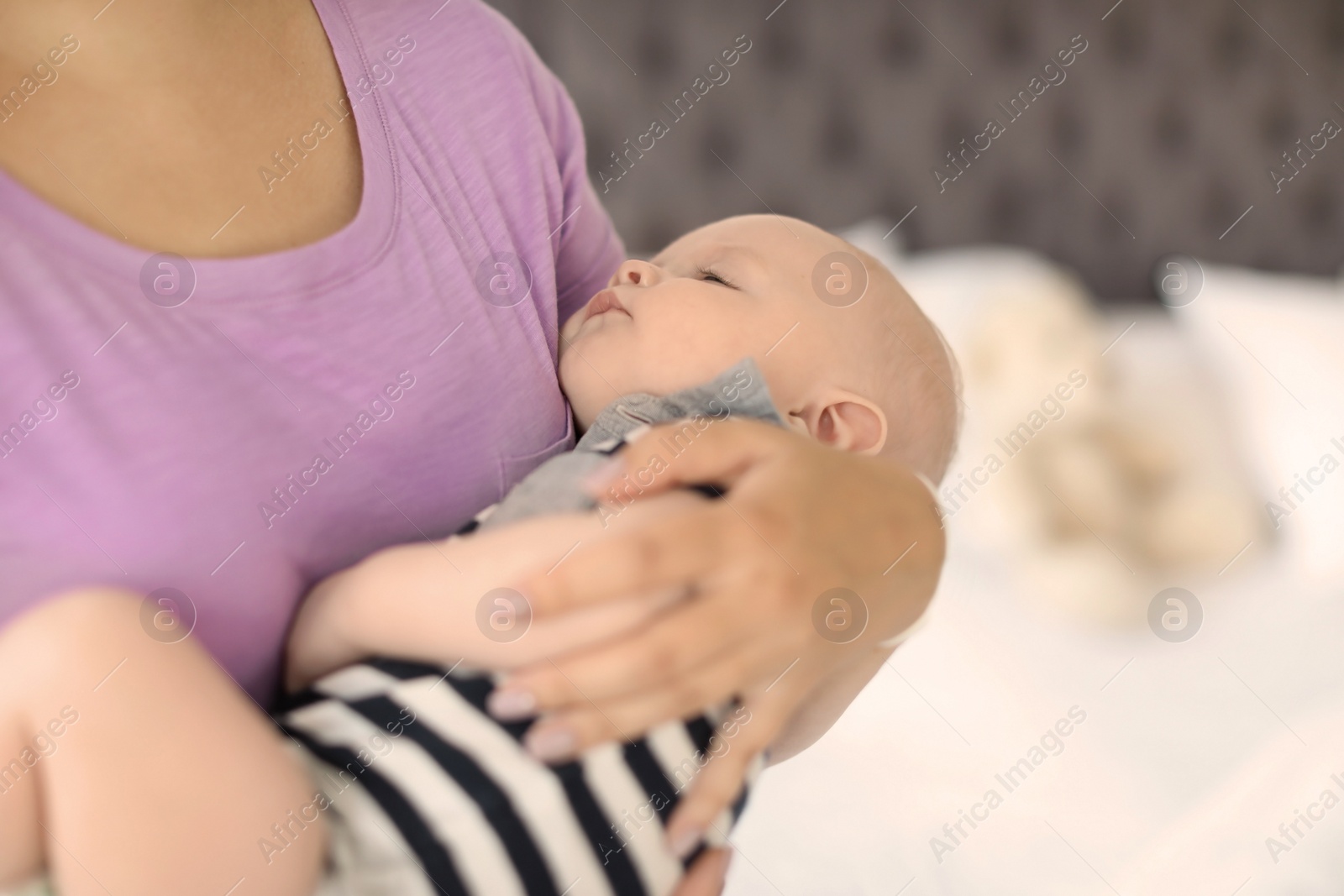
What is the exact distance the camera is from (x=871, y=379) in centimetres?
91

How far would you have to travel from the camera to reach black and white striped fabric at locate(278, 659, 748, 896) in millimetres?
576

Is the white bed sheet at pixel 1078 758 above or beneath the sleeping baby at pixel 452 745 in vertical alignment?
beneath

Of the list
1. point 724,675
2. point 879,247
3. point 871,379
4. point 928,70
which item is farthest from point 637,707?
point 928,70

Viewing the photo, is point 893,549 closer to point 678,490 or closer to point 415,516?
point 678,490

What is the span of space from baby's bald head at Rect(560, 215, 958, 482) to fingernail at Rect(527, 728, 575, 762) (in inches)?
14.3

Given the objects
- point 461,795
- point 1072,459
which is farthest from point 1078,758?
point 461,795

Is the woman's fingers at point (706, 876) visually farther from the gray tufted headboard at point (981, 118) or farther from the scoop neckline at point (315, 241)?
the gray tufted headboard at point (981, 118)

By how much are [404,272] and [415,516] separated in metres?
0.19

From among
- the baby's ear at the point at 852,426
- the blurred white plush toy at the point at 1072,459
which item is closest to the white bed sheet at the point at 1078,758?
the blurred white plush toy at the point at 1072,459

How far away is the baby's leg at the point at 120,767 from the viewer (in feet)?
1.64

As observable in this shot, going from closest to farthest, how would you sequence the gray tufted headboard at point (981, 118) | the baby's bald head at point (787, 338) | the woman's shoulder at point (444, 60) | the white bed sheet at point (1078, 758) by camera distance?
the woman's shoulder at point (444, 60)
the baby's bald head at point (787, 338)
the white bed sheet at point (1078, 758)
the gray tufted headboard at point (981, 118)

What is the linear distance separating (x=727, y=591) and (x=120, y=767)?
1.19 ft

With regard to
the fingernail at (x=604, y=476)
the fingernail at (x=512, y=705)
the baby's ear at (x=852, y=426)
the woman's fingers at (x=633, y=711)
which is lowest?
the baby's ear at (x=852, y=426)

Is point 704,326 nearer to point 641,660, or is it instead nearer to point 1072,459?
point 641,660
